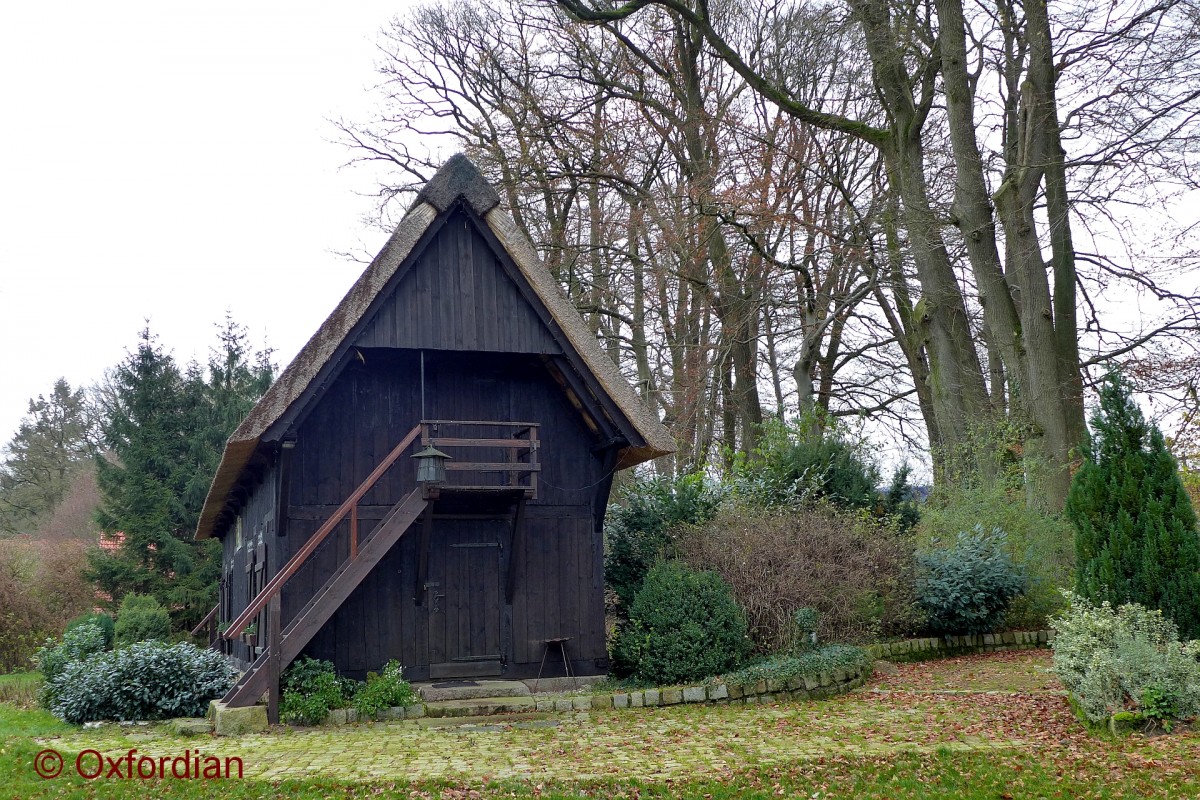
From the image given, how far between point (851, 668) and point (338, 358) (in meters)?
7.16

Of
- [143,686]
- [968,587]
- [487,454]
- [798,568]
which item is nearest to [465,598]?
[487,454]

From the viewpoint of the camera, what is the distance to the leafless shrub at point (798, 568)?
13.4 metres

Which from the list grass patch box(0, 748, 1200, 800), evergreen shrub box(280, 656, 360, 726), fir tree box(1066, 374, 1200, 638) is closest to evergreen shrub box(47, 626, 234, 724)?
evergreen shrub box(280, 656, 360, 726)

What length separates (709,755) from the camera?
897 centimetres

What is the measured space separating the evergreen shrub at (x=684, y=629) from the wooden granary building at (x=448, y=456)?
1108 millimetres

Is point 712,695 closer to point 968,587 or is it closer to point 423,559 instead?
point 423,559

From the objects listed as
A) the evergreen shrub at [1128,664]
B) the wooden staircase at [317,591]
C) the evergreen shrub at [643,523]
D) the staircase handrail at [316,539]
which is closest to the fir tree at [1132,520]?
the evergreen shrub at [1128,664]

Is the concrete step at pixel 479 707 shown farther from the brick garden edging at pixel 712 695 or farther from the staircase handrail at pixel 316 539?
the staircase handrail at pixel 316 539

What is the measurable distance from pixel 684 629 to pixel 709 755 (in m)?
3.73

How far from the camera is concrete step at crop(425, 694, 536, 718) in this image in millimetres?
11750

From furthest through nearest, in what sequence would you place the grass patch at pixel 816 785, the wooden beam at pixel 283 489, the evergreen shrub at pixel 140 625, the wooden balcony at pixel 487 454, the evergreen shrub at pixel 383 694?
the evergreen shrub at pixel 140 625
the wooden balcony at pixel 487 454
the wooden beam at pixel 283 489
the evergreen shrub at pixel 383 694
the grass patch at pixel 816 785

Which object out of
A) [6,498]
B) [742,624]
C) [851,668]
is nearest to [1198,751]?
[851,668]

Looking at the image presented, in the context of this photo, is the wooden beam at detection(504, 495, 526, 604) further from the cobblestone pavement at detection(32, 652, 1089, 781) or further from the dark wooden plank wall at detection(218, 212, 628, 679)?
the cobblestone pavement at detection(32, 652, 1089, 781)

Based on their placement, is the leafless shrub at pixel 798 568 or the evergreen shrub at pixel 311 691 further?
the leafless shrub at pixel 798 568
